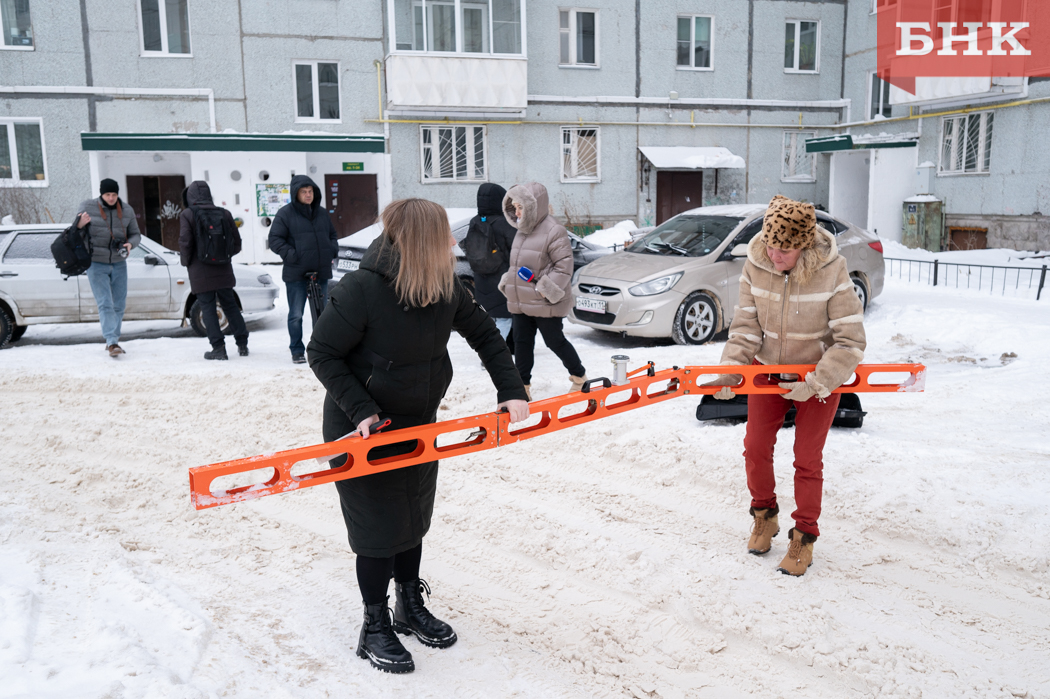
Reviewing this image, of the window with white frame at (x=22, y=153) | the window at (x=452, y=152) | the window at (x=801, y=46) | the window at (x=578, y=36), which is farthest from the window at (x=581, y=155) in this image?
the window with white frame at (x=22, y=153)

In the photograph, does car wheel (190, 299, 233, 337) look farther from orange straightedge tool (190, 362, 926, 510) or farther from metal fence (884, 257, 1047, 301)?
metal fence (884, 257, 1047, 301)

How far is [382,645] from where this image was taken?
3.30 m

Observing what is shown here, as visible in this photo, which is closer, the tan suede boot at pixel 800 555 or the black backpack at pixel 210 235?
the tan suede boot at pixel 800 555

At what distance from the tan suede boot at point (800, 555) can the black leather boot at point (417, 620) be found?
5.67 ft

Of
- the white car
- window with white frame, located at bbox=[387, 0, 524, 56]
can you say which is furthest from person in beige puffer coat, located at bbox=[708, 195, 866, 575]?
window with white frame, located at bbox=[387, 0, 524, 56]

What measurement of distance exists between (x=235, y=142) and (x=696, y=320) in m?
13.9

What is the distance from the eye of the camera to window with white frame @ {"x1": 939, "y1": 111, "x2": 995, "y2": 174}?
20.2 metres

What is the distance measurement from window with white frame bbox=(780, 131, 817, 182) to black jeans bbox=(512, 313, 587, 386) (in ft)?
66.4

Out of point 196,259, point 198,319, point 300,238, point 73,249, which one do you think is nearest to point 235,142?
point 198,319

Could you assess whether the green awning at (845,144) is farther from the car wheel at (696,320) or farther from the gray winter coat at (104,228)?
the gray winter coat at (104,228)

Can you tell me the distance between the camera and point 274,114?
2086 centimetres

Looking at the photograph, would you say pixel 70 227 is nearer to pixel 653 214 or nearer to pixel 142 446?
pixel 142 446

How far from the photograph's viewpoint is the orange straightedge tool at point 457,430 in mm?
2955

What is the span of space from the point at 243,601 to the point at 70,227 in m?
7.00
